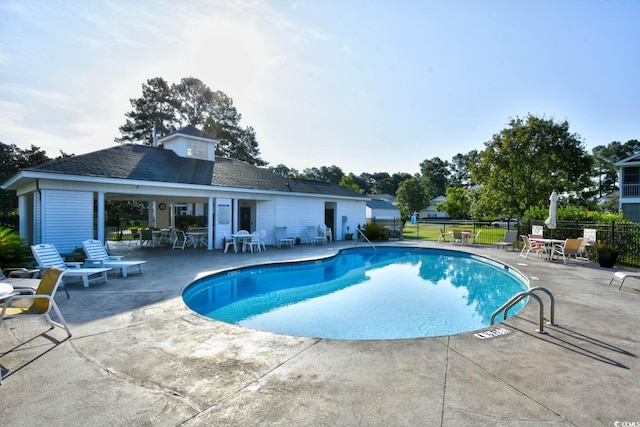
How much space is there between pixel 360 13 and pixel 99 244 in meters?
10.3

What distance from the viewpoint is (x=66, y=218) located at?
10.1 meters

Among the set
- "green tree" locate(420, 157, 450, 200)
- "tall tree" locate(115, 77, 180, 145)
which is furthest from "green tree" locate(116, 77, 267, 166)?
"green tree" locate(420, 157, 450, 200)

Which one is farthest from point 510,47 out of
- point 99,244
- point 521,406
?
point 99,244

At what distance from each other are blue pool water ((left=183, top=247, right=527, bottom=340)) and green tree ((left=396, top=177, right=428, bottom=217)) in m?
32.8

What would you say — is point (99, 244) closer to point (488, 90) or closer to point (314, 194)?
point (314, 194)

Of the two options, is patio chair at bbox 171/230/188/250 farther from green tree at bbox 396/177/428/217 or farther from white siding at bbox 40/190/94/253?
green tree at bbox 396/177/428/217

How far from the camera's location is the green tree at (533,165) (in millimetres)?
22203

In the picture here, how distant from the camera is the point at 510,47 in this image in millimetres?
10914

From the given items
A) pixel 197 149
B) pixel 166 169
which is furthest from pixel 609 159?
pixel 166 169

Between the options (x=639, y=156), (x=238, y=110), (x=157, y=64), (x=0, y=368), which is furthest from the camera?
(x=238, y=110)

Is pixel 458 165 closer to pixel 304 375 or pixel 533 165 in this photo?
pixel 533 165

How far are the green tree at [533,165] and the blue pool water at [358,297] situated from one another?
13107 millimetres

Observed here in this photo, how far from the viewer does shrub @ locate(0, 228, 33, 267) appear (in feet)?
25.1

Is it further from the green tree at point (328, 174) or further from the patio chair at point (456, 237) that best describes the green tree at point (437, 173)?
the patio chair at point (456, 237)
